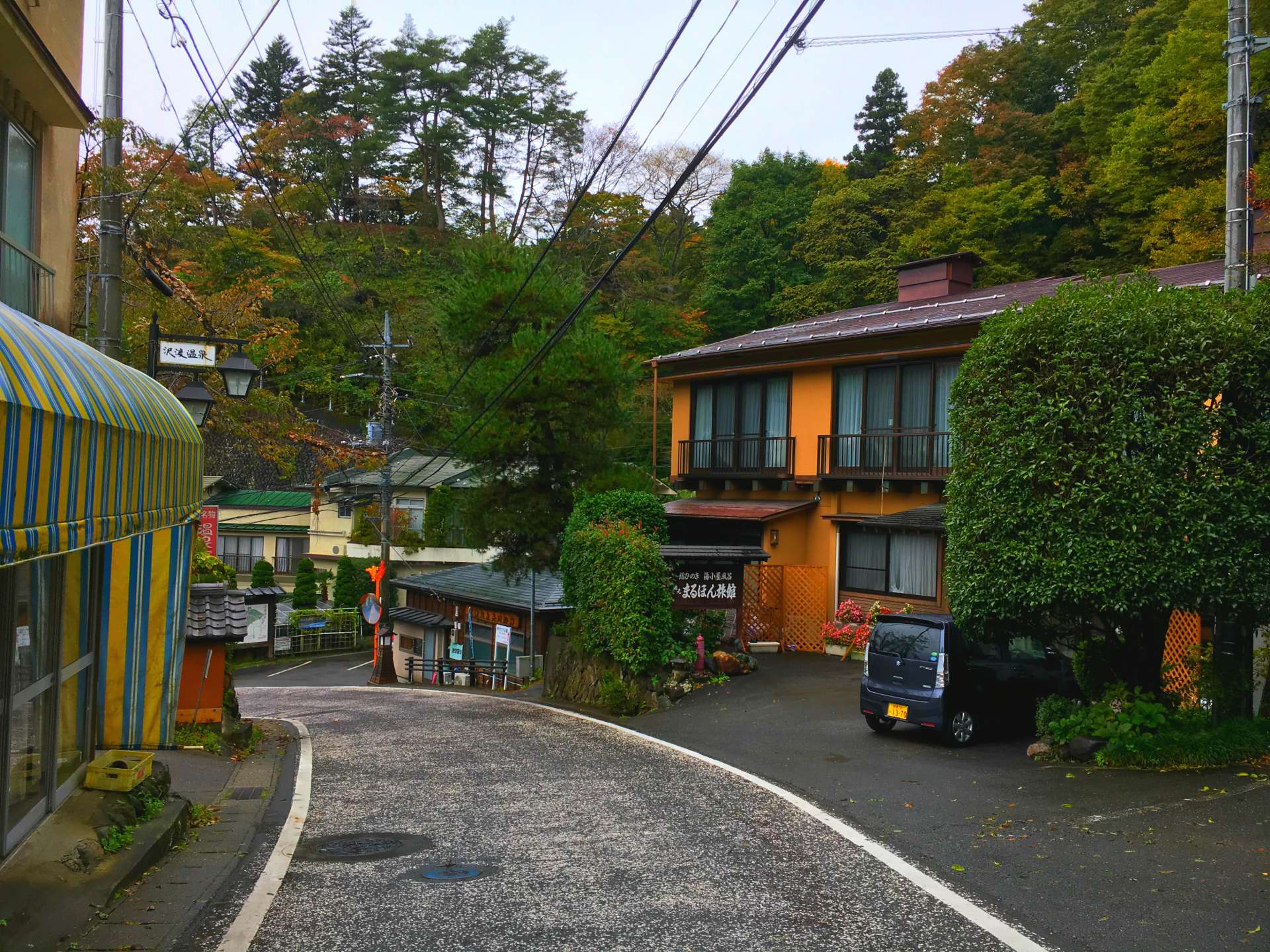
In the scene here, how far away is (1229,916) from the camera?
621 centimetres

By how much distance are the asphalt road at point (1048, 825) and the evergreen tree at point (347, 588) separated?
1311 inches

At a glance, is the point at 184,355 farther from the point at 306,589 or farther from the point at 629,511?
the point at 306,589

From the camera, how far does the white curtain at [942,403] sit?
21.6m

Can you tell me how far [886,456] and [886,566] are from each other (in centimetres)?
249

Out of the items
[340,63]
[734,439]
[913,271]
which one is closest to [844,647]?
[734,439]

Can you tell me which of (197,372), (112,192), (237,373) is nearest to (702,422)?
(237,373)

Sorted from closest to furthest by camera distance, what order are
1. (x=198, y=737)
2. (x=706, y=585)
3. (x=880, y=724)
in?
(x=198, y=737)
(x=880, y=724)
(x=706, y=585)

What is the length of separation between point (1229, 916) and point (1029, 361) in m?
6.39

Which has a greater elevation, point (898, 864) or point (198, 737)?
point (898, 864)

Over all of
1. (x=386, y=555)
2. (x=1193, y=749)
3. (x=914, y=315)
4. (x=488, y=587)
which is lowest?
(x=488, y=587)

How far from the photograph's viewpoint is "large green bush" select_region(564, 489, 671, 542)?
19.6 metres

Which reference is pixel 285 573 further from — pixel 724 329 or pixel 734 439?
pixel 734 439

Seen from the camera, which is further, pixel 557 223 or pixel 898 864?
pixel 557 223

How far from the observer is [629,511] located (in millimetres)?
19625
